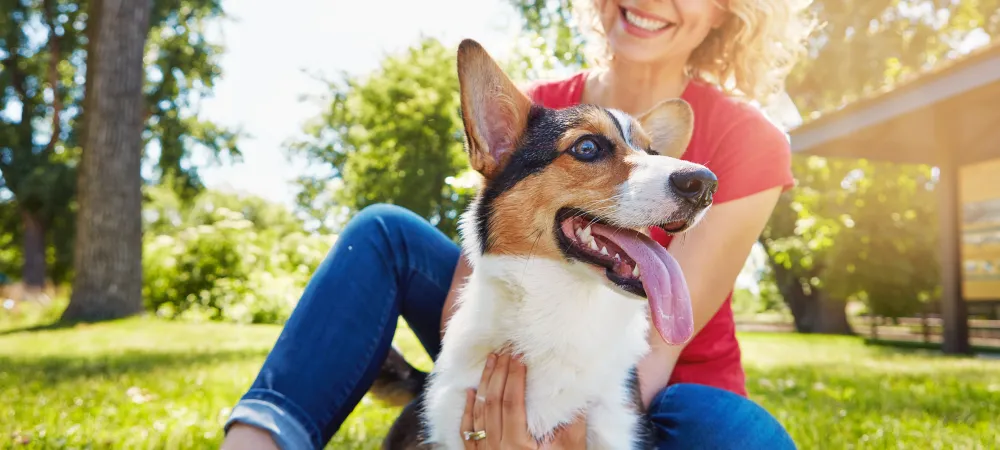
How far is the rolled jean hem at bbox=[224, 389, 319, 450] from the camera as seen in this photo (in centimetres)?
223

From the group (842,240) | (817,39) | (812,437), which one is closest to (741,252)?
(812,437)

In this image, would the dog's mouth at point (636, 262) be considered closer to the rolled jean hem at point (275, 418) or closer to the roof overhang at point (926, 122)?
the rolled jean hem at point (275, 418)

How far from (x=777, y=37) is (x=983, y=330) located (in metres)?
13.4

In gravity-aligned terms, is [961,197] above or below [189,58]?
below

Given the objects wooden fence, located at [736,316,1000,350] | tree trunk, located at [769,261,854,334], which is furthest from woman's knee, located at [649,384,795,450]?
tree trunk, located at [769,261,854,334]

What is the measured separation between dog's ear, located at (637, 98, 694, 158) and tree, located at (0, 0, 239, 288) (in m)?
19.5

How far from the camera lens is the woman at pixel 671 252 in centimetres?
229

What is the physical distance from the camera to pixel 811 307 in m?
→ 22.8

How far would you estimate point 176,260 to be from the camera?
13.8 meters

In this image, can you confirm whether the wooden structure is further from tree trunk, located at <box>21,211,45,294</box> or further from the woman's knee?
tree trunk, located at <box>21,211,45,294</box>

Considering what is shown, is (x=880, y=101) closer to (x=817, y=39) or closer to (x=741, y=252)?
(x=741, y=252)

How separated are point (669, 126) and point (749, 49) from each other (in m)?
0.77

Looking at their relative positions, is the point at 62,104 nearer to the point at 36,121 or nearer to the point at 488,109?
the point at 36,121

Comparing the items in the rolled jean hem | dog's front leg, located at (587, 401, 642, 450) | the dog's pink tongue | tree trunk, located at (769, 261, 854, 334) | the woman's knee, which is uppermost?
the dog's pink tongue
